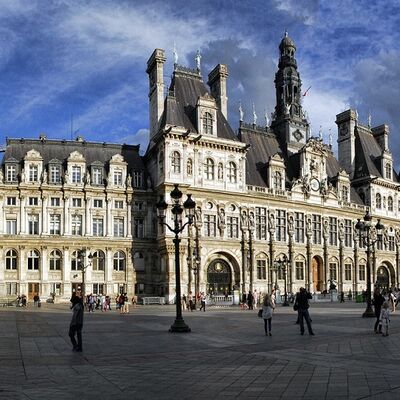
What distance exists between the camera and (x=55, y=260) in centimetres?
6531

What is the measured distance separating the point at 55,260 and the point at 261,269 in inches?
983

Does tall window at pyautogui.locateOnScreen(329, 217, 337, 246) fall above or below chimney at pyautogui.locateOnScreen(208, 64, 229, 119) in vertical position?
below

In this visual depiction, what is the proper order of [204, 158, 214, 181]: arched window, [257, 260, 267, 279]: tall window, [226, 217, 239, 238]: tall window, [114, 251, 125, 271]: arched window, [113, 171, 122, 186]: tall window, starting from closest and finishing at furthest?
[114, 251, 125, 271]: arched window < [204, 158, 214, 181]: arched window < [113, 171, 122, 186]: tall window < [226, 217, 239, 238]: tall window < [257, 260, 267, 279]: tall window

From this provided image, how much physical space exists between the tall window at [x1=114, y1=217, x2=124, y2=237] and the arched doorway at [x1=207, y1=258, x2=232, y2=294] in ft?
36.9

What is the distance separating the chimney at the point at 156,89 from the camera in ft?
235

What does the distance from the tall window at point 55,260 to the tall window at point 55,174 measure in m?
8.25

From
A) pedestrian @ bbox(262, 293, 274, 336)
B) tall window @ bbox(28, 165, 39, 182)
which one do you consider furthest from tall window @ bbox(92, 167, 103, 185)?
pedestrian @ bbox(262, 293, 274, 336)

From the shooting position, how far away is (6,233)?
6419 cm

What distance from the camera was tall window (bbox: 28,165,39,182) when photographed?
217 ft

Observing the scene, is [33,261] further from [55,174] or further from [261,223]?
[261,223]

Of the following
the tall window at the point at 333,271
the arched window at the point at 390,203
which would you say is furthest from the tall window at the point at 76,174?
the arched window at the point at 390,203

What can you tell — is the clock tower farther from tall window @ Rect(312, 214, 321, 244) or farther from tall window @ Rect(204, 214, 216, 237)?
tall window @ Rect(204, 214, 216, 237)

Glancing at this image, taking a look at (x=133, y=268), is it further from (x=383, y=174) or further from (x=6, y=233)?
(x=383, y=174)

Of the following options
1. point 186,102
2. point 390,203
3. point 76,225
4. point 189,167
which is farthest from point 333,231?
point 76,225
